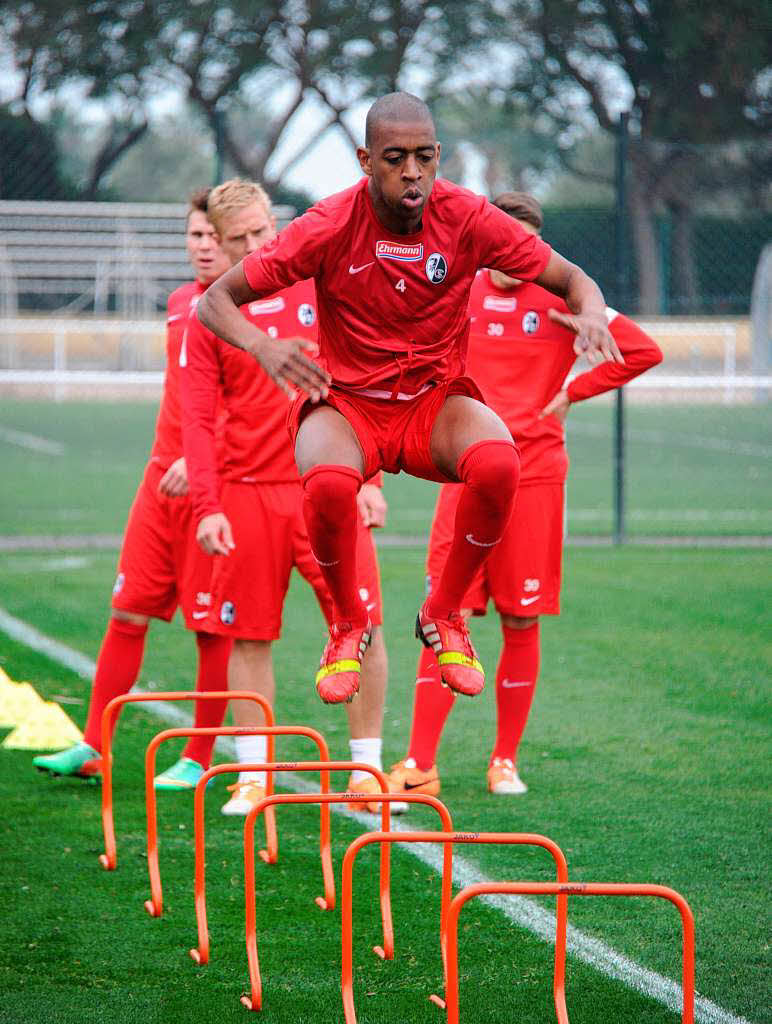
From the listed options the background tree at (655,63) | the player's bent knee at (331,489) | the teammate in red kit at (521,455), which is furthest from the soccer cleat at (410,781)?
the background tree at (655,63)

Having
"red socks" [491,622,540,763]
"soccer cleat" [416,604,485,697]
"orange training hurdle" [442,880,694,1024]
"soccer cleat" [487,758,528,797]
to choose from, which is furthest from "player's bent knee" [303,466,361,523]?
"soccer cleat" [487,758,528,797]

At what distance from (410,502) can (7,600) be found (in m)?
7.43

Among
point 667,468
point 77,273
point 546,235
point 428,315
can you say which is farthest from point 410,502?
point 77,273

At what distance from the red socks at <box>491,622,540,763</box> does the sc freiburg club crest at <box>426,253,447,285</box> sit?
8.04ft

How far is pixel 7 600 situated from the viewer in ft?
37.6

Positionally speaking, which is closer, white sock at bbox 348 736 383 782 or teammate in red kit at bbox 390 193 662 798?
white sock at bbox 348 736 383 782

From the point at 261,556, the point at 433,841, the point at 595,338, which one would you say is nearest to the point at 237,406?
the point at 261,556

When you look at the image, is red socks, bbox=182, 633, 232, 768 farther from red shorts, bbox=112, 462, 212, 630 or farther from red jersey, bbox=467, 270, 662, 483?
red jersey, bbox=467, 270, 662, 483

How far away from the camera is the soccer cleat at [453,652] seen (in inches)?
198

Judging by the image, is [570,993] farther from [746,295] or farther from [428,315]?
Result: [746,295]

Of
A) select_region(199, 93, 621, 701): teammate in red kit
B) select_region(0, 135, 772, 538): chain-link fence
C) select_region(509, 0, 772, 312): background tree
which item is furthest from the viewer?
select_region(509, 0, 772, 312): background tree

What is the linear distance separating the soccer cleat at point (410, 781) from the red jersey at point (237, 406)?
1.38m

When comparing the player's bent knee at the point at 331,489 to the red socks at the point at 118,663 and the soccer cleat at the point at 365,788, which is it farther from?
the red socks at the point at 118,663

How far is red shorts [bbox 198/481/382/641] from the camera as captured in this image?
6543mm
